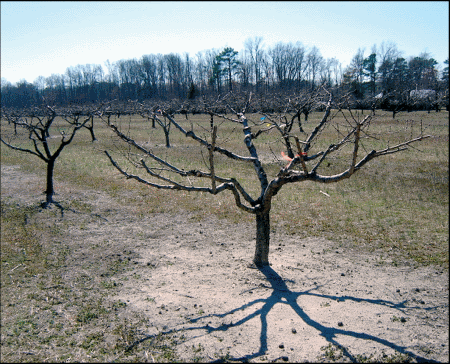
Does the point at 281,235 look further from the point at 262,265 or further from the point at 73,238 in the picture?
the point at 73,238

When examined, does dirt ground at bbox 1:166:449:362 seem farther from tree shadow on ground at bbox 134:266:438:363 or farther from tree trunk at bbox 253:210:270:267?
tree trunk at bbox 253:210:270:267

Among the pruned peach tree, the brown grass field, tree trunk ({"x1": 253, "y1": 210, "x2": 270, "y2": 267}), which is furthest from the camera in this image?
tree trunk ({"x1": 253, "y1": 210, "x2": 270, "y2": 267})

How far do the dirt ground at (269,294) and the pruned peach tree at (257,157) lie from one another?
1.01 m

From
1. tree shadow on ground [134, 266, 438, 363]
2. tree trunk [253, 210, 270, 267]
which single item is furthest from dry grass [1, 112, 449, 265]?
tree shadow on ground [134, 266, 438, 363]

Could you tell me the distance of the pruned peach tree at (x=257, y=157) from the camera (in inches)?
223

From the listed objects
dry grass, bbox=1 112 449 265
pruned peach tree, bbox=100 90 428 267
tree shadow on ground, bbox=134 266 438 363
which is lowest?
tree shadow on ground, bbox=134 266 438 363

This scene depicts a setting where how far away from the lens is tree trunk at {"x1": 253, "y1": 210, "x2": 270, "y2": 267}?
6535 millimetres

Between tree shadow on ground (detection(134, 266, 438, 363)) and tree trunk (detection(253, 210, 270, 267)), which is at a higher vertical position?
tree trunk (detection(253, 210, 270, 267))

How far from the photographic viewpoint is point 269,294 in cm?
591

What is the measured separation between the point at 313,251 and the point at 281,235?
47.7 inches

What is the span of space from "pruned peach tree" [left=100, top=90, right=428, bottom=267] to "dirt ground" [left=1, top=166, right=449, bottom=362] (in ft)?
3.30

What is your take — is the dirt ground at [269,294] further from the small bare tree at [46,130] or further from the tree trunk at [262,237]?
the small bare tree at [46,130]

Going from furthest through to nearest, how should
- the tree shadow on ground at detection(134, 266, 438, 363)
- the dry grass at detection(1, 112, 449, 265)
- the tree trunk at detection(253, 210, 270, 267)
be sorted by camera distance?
the dry grass at detection(1, 112, 449, 265) → the tree trunk at detection(253, 210, 270, 267) → the tree shadow on ground at detection(134, 266, 438, 363)

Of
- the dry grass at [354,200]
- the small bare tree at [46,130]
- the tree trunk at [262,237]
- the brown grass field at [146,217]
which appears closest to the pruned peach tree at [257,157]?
the tree trunk at [262,237]
